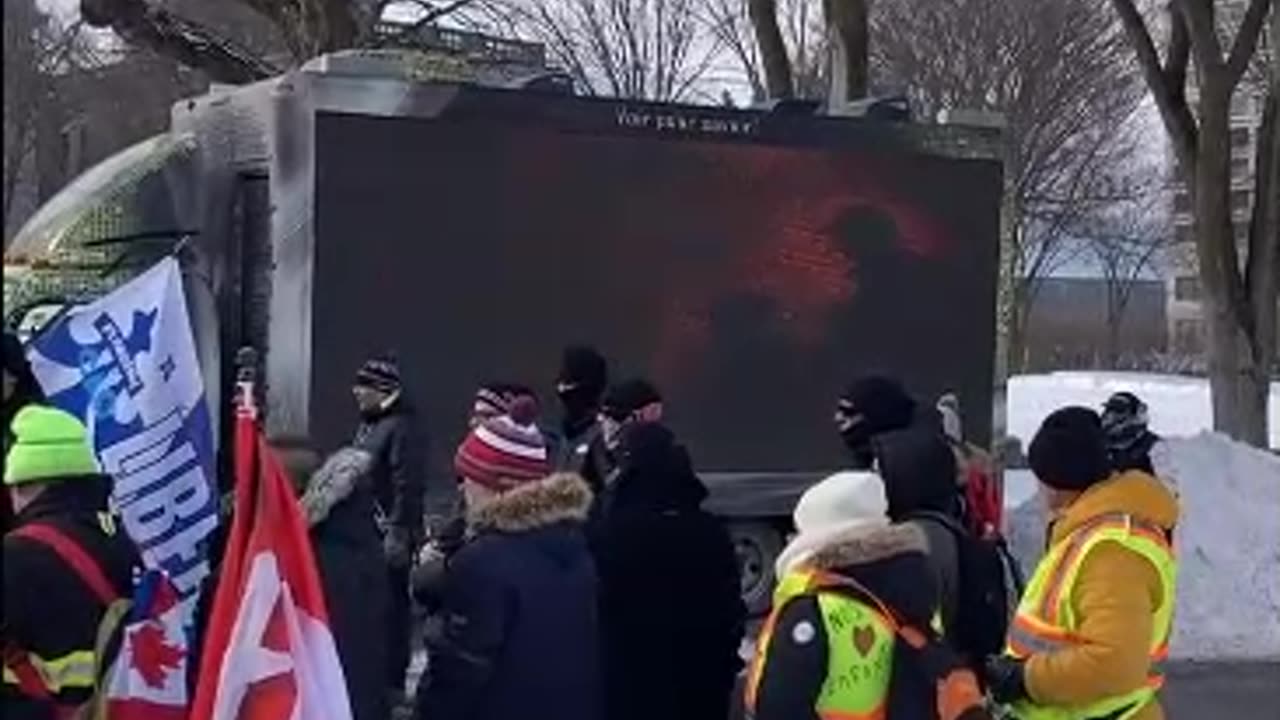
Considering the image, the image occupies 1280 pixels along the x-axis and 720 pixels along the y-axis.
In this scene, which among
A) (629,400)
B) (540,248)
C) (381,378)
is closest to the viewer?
(629,400)

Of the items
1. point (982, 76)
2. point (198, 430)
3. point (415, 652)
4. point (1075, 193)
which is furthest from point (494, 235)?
point (1075, 193)

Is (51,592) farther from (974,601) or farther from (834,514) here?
(974,601)

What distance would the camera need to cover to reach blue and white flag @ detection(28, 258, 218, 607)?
7.19 meters

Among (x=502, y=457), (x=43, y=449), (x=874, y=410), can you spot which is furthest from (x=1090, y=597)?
(x=43, y=449)

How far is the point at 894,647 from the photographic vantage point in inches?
207

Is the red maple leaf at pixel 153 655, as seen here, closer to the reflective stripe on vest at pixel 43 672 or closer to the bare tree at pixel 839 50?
the reflective stripe on vest at pixel 43 672

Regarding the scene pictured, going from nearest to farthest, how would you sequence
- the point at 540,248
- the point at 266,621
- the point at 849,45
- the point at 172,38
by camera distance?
the point at 266,621
the point at 540,248
the point at 849,45
the point at 172,38

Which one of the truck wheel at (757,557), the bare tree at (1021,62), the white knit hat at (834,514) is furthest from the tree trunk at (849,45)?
the bare tree at (1021,62)

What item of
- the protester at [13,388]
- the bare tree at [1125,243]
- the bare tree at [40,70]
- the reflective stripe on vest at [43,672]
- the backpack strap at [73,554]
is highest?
the bare tree at [40,70]

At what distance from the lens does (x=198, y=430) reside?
745cm

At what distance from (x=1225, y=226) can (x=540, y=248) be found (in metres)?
8.67

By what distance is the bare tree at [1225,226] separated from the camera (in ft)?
63.1

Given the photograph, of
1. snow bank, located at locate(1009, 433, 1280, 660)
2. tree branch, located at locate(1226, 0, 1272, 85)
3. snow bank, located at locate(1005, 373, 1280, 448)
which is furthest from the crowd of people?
snow bank, located at locate(1005, 373, 1280, 448)

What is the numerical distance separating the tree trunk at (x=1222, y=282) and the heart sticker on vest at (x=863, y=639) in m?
14.6
